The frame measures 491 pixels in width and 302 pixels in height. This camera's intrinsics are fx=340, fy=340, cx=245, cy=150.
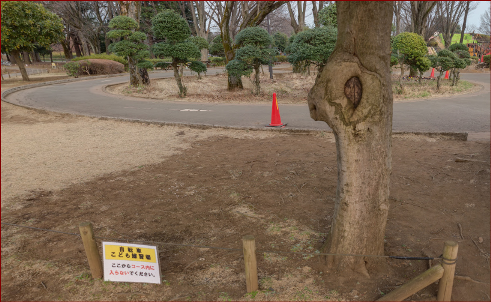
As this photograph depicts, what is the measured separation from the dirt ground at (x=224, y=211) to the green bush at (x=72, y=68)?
60.5ft

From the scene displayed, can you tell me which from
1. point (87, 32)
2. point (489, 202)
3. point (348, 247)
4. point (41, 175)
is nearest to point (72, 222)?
point (41, 175)

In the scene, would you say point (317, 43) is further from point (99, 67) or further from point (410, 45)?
point (99, 67)

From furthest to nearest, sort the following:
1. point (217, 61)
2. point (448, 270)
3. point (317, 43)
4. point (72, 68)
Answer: point (217, 61) → point (72, 68) → point (317, 43) → point (448, 270)

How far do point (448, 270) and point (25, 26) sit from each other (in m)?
21.5

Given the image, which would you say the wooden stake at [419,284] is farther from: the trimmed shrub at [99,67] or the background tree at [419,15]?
the trimmed shrub at [99,67]

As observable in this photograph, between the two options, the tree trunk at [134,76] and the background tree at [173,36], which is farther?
the tree trunk at [134,76]

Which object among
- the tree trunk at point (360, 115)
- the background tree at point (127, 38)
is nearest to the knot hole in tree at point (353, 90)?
the tree trunk at point (360, 115)

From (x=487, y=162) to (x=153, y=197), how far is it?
16.0 feet

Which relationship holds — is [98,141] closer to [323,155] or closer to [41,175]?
[41,175]

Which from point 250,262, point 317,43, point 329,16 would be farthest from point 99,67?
point 250,262

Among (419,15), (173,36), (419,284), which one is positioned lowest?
(419,284)

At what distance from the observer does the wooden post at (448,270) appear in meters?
2.33

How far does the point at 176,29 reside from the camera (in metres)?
12.1

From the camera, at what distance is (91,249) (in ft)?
9.03
